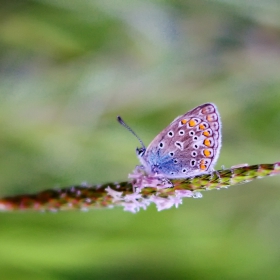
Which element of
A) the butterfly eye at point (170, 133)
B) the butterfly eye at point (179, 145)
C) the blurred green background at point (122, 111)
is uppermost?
the blurred green background at point (122, 111)

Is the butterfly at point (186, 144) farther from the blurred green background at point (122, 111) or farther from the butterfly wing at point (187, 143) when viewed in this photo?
the blurred green background at point (122, 111)

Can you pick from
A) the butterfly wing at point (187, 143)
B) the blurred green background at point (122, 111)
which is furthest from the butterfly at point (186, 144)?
the blurred green background at point (122, 111)

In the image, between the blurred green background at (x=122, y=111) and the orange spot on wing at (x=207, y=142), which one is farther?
the blurred green background at (x=122, y=111)

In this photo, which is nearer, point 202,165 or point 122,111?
point 202,165

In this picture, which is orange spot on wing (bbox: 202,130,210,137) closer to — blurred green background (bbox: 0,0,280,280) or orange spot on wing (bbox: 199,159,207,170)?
orange spot on wing (bbox: 199,159,207,170)

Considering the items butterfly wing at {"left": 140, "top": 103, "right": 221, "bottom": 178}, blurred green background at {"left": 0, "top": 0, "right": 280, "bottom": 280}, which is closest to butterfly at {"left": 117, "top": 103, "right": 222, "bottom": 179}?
butterfly wing at {"left": 140, "top": 103, "right": 221, "bottom": 178}

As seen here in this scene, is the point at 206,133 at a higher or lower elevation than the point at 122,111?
lower

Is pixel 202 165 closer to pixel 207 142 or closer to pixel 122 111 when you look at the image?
pixel 207 142

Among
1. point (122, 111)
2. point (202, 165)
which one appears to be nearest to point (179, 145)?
point (202, 165)

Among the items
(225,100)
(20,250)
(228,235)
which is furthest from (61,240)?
(225,100)
